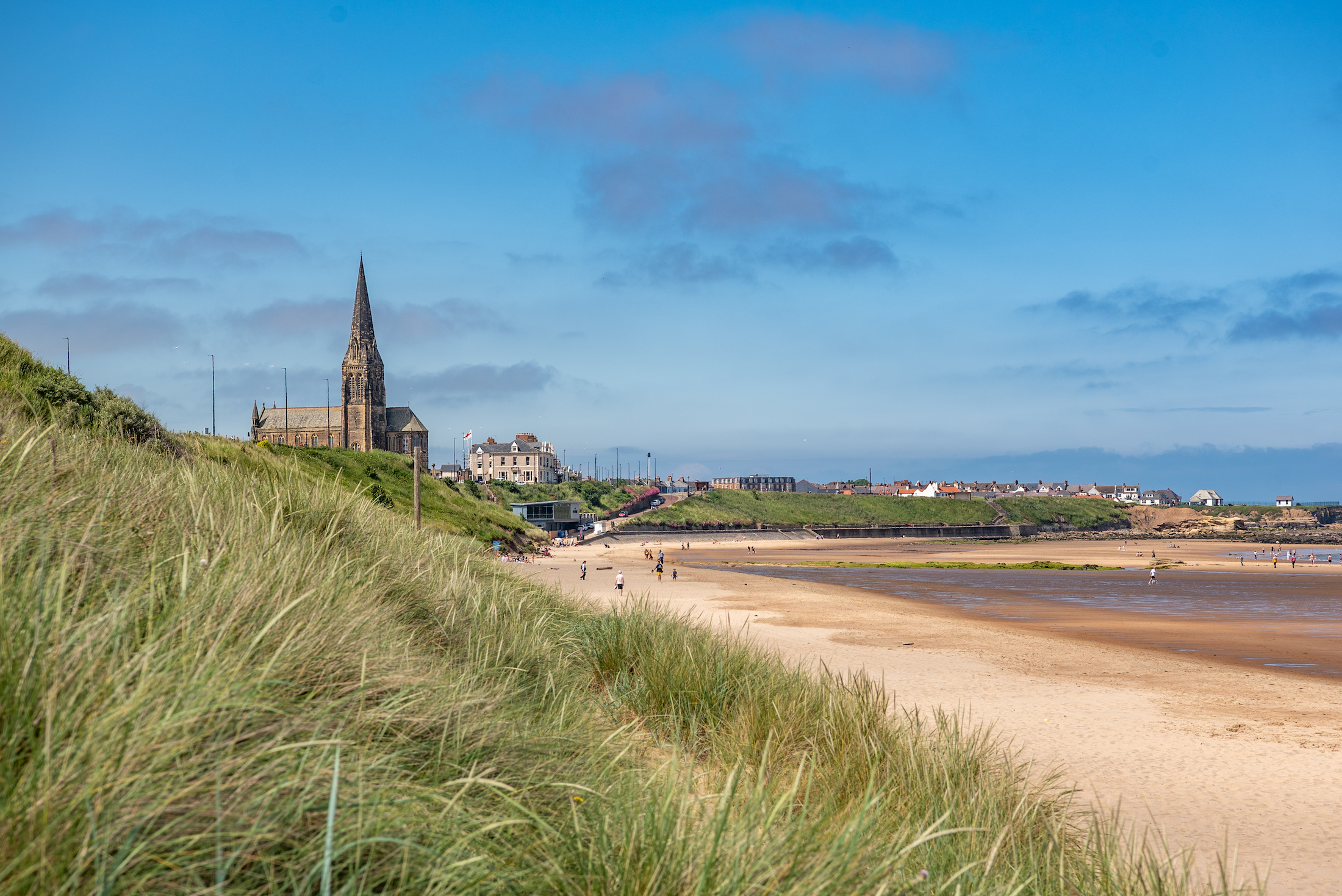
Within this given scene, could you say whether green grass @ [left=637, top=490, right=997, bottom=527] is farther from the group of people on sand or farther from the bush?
the bush

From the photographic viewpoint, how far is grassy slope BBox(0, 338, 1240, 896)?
206cm

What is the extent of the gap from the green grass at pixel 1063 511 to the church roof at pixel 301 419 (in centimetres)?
10626

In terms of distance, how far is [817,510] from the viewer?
455 ft

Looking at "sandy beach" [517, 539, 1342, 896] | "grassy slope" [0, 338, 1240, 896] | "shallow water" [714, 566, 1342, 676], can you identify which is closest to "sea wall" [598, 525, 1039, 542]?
"shallow water" [714, 566, 1342, 676]

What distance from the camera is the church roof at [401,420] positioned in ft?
382

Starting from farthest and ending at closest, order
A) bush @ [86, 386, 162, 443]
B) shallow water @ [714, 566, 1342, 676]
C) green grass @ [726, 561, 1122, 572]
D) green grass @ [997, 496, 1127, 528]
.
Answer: green grass @ [997, 496, 1127, 528]
green grass @ [726, 561, 1122, 572]
shallow water @ [714, 566, 1342, 676]
bush @ [86, 386, 162, 443]

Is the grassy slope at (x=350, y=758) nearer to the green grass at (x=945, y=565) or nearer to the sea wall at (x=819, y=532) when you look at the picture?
the green grass at (x=945, y=565)

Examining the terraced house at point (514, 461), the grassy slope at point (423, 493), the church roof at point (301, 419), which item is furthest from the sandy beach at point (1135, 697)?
the terraced house at point (514, 461)

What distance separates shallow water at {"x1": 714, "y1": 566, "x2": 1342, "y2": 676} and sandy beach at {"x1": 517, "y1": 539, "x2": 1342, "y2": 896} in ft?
0.71

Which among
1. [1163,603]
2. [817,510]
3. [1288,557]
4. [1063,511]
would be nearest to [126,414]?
[1163,603]

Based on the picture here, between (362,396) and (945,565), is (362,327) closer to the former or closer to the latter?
(362,396)

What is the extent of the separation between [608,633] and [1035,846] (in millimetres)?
4735

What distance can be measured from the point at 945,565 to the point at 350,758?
2253 inches

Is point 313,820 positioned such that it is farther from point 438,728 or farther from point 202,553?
point 202,553
